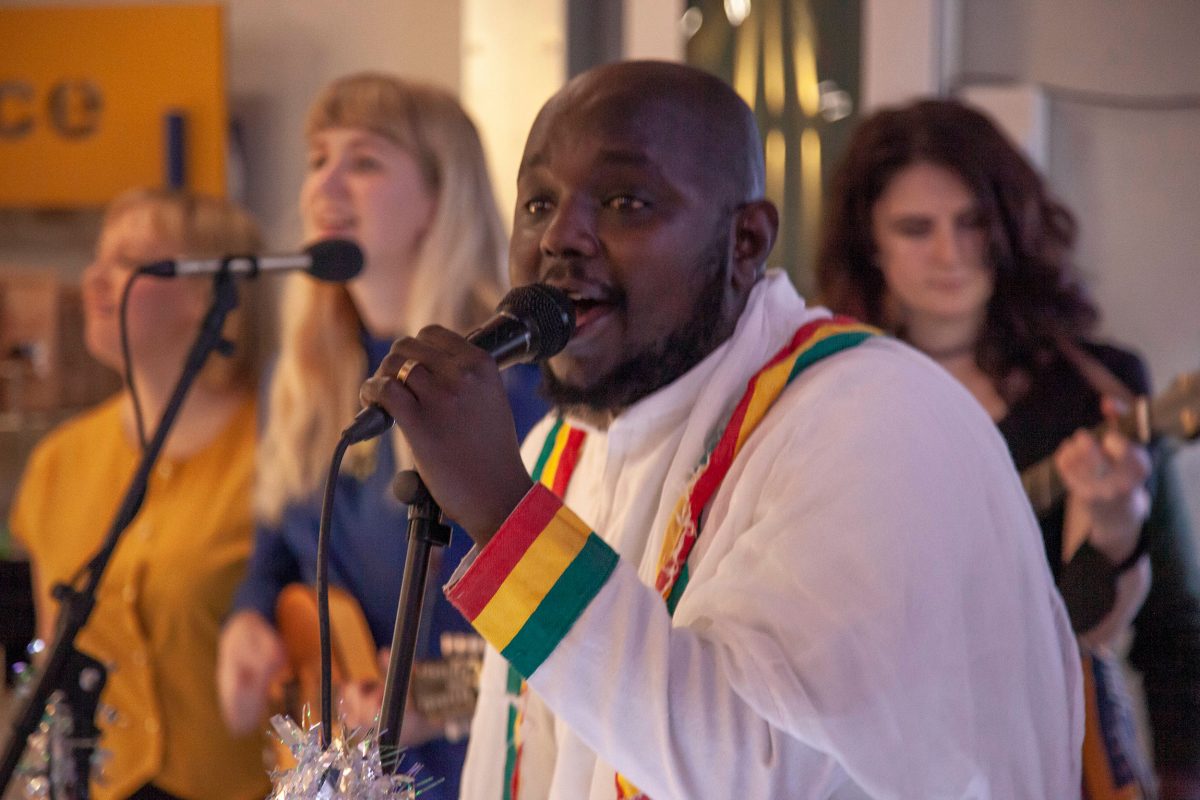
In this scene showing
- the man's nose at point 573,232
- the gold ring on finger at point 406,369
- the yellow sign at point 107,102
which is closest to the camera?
the gold ring on finger at point 406,369

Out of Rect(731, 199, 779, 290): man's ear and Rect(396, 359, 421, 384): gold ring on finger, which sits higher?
Rect(731, 199, 779, 290): man's ear

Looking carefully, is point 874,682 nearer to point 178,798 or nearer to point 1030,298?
point 1030,298

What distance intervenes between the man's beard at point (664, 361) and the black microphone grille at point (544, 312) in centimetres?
11

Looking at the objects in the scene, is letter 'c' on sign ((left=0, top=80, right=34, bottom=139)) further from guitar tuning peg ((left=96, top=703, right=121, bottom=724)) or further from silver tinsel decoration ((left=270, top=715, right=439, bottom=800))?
silver tinsel decoration ((left=270, top=715, right=439, bottom=800))

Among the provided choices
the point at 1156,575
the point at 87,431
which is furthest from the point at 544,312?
the point at 87,431

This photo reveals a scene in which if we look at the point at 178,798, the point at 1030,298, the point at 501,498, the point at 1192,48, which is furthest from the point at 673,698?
the point at 1192,48

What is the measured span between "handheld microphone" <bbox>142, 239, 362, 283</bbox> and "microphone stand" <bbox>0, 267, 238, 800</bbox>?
2 cm

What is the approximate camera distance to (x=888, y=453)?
1035 millimetres

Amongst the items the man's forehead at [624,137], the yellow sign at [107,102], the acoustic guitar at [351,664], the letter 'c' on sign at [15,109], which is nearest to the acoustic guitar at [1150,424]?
the acoustic guitar at [351,664]

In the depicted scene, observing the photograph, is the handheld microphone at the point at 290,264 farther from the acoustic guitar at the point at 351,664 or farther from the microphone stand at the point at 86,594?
the acoustic guitar at the point at 351,664

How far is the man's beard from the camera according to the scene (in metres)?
1.16

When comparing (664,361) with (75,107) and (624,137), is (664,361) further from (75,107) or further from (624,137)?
(75,107)

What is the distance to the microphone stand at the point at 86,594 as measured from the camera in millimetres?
1414

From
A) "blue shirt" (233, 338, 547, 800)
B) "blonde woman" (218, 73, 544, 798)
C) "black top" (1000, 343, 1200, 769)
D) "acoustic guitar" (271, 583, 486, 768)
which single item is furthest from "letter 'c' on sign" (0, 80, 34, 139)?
"black top" (1000, 343, 1200, 769)
